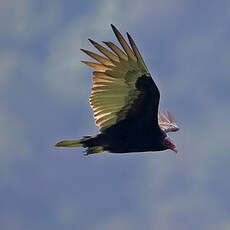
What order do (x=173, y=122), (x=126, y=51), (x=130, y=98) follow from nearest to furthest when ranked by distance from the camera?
(x=126, y=51)
(x=130, y=98)
(x=173, y=122)

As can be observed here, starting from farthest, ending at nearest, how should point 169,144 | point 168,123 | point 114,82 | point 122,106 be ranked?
point 168,123 < point 169,144 < point 122,106 < point 114,82

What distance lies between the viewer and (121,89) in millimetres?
14633

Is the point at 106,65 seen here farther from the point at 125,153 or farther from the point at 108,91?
the point at 125,153

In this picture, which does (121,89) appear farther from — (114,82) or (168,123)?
(168,123)

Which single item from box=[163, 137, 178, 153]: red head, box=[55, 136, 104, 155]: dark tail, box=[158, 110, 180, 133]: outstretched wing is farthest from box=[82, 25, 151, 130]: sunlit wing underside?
box=[158, 110, 180, 133]: outstretched wing

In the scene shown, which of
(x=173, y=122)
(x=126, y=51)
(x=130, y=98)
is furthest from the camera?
(x=173, y=122)

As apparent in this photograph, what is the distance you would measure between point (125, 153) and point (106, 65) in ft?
7.22

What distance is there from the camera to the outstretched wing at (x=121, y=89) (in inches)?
558

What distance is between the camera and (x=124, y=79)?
14523mm

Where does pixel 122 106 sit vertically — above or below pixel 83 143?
above

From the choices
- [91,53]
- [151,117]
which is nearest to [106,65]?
[91,53]

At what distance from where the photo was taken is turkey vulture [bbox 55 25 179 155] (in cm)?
1430

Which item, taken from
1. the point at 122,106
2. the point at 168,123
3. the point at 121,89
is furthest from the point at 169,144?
the point at 168,123

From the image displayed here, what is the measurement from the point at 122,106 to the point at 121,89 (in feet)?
1.34
